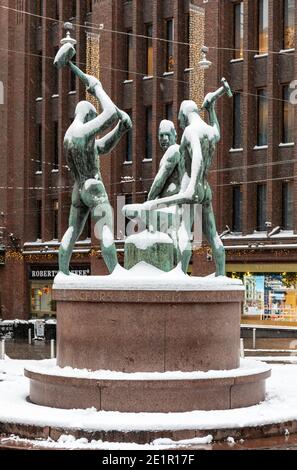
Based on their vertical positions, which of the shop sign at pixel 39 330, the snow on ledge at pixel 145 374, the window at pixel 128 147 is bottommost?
the shop sign at pixel 39 330

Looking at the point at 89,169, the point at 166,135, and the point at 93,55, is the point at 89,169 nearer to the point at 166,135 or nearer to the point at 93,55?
the point at 166,135

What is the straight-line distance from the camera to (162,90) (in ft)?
143

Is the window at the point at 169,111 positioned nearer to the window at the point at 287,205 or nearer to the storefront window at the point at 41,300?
the window at the point at 287,205

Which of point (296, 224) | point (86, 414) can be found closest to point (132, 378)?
point (86, 414)

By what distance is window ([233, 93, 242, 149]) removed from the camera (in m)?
40.6

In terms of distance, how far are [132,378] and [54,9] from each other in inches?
1590

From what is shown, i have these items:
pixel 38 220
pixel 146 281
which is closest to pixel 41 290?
pixel 38 220

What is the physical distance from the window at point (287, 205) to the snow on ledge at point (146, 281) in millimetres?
24297

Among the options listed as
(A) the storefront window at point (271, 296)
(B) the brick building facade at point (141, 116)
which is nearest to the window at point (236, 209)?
(B) the brick building facade at point (141, 116)

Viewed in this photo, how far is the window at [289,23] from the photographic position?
3847 cm

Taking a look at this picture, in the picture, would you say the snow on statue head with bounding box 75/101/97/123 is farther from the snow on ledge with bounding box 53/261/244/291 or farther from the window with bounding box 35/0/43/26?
the window with bounding box 35/0/43/26

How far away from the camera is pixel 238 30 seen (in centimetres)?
4109

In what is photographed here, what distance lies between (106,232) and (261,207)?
2515 cm

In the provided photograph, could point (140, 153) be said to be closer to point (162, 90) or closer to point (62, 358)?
point (162, 90)
